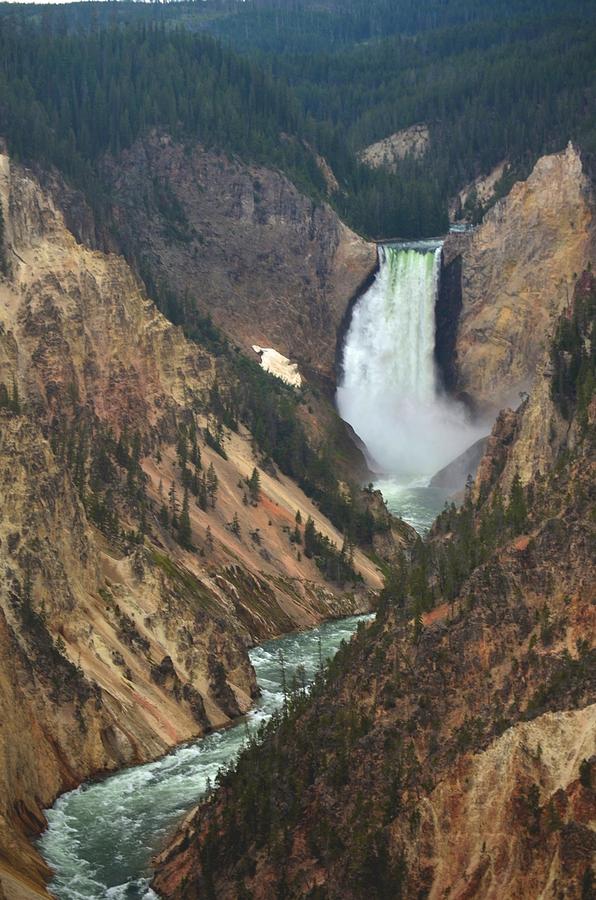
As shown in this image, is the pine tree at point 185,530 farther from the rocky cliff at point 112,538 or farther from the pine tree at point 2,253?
the pine tree at point 2,253

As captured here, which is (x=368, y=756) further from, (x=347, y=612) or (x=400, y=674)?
(x=347, y=612)

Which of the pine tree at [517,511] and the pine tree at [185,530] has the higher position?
the pine tree at [517,511]

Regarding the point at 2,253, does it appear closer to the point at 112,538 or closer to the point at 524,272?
the point at 112,538

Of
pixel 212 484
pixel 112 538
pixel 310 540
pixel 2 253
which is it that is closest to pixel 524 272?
pixel 310 540

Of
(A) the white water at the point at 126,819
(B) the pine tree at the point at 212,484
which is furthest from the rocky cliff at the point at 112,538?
(A) the white water at the point at 126,819

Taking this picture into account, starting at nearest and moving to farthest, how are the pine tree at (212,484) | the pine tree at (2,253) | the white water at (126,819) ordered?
the white water at (126,819), the pine tree at (2,253), the pine tree at (212,484)
